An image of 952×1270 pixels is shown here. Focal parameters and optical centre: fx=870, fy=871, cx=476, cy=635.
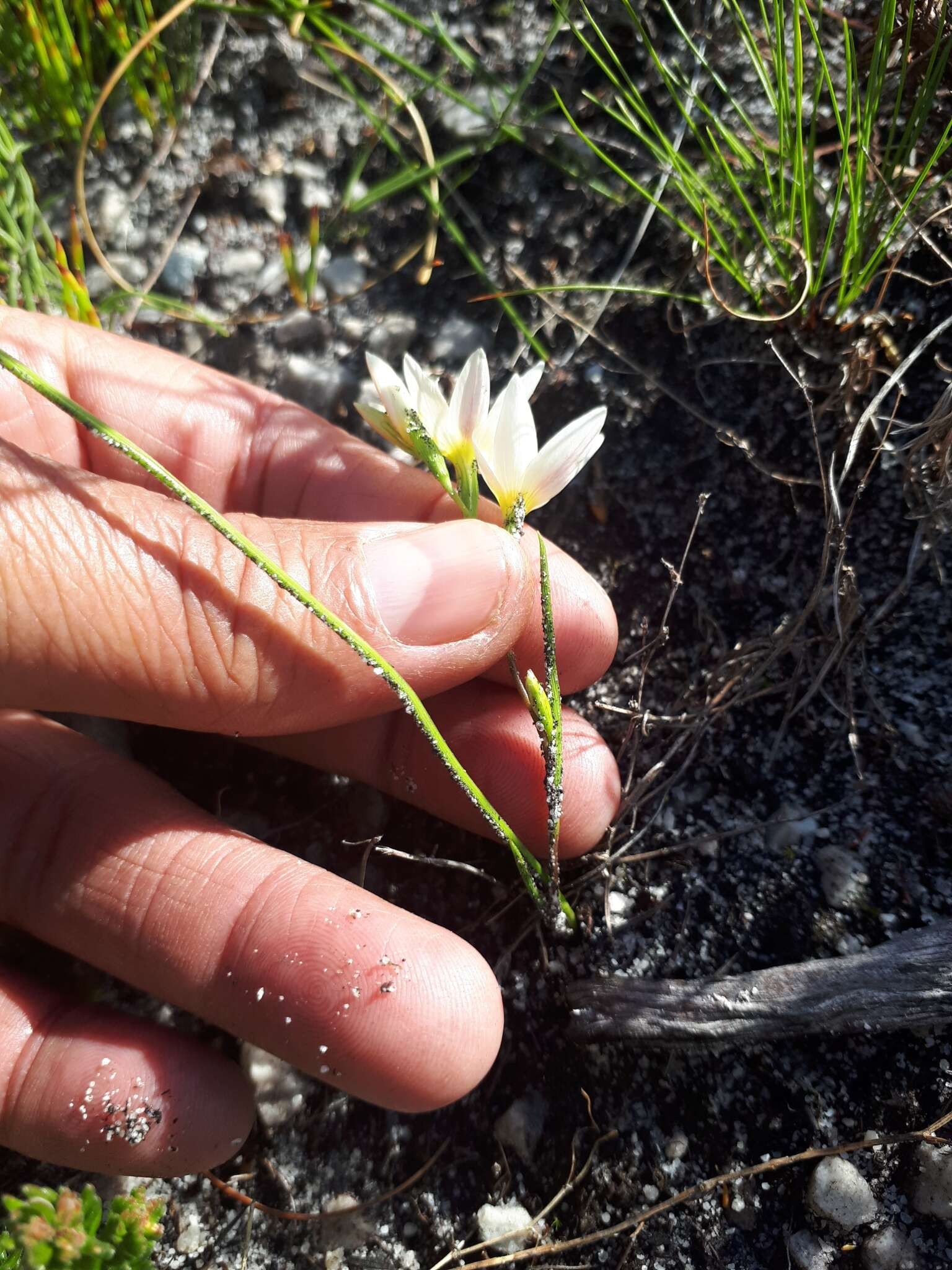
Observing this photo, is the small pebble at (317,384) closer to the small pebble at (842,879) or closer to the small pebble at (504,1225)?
the small pebble at (842,879)

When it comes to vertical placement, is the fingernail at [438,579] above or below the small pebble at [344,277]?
below

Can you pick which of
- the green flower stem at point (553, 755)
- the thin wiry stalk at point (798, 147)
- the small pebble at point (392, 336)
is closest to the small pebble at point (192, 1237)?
the green flower stem at point (553, 755)

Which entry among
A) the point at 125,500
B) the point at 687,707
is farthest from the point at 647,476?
the point at 125,500

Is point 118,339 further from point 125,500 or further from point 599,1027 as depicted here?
point 599,1027

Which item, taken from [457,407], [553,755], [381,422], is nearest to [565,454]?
[457,407]

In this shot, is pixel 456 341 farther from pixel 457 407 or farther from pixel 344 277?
pixel 457 407

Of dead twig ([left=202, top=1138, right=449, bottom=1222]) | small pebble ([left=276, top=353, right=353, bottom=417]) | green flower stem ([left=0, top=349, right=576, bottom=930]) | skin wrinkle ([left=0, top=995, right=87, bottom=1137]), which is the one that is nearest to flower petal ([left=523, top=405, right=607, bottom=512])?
green flower stem ([left=0, top=349, right=576, bottom=930])
